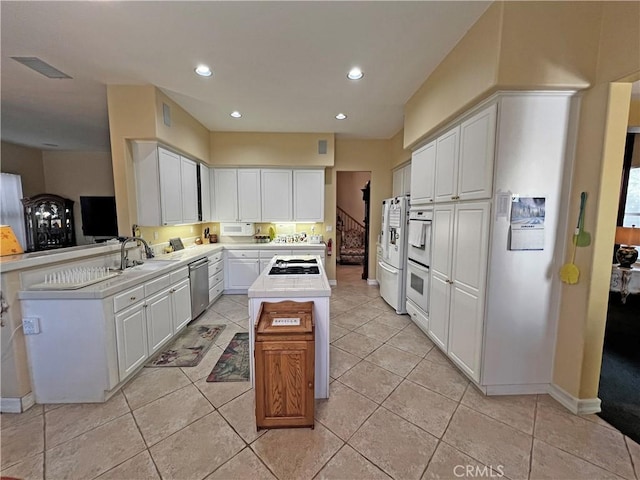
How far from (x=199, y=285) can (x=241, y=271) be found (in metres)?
1.15

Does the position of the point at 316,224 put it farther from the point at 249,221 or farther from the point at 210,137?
the point at 210,137

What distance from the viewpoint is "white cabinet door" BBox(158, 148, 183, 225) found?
3395 millimetres

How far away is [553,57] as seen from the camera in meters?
1.89

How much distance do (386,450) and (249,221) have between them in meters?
4.29

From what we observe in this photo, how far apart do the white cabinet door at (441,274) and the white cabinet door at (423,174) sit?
0.97ft

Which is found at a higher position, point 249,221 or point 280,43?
point 280,43

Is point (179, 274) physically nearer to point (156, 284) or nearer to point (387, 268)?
point (156, 284)

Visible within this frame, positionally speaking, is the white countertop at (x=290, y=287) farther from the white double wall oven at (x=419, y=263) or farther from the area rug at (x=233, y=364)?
the white double wall oven at (x=419, y=263)

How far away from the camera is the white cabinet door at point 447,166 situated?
2.51 metres

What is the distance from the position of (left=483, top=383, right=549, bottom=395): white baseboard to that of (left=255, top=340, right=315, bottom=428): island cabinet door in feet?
5.14

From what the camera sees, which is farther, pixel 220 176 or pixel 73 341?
pixel 220 176

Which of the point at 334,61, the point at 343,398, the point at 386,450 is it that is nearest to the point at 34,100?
the point at 334,61

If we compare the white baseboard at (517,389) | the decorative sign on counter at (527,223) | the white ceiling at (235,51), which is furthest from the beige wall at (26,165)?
the white baseboard at (517,389)

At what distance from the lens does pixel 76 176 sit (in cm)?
601
